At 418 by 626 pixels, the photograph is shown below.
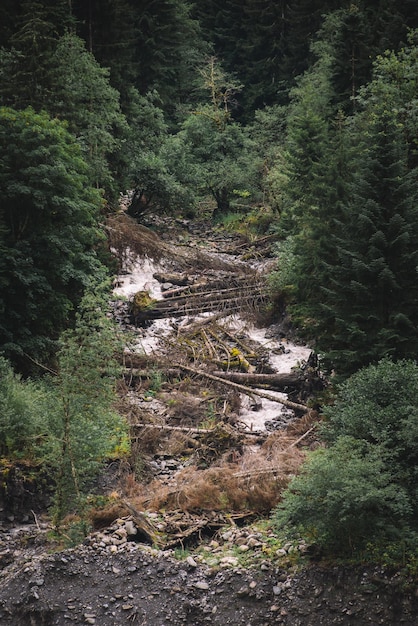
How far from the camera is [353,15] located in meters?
24.0

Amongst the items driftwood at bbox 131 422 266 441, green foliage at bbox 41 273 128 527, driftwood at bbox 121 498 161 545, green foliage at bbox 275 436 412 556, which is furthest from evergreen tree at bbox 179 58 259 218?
green foliage at bbox 275 436 412 556

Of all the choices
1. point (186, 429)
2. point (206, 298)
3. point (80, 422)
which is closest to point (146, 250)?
point (206, 298)

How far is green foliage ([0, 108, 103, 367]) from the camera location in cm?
1401

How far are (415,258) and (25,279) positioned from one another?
26.7 feet

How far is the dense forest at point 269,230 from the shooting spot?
8.30 m

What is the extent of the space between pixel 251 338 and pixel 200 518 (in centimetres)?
964

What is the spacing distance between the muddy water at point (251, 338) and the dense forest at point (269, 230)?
1047 millimetres

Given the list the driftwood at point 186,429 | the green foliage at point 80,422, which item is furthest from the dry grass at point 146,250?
the driftwood at point 186,429

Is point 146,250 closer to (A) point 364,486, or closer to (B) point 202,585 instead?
(B) point 202,585

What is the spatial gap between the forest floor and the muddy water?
60mm

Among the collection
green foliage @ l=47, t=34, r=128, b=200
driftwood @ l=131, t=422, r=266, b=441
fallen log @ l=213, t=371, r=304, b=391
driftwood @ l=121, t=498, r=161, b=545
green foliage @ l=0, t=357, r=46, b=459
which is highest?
green foliage @ l=47, t=34, r=128, b=200

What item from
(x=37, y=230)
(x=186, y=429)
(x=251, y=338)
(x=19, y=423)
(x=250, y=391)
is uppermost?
(x=37, y=230)

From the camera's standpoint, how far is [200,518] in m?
10.0

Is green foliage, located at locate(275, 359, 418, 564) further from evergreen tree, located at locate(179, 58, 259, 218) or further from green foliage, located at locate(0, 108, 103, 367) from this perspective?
evergreen tree, located at locate(179, 58, 259, 218)
